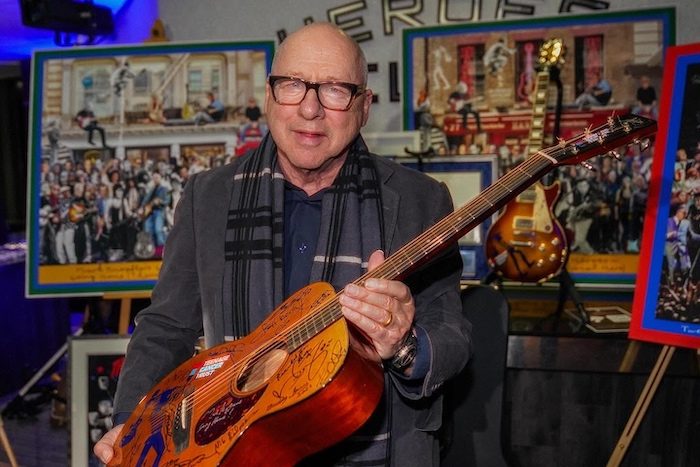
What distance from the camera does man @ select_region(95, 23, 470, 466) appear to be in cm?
137

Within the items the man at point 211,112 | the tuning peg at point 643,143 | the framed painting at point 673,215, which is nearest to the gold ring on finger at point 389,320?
the tuning peg at point 643,143

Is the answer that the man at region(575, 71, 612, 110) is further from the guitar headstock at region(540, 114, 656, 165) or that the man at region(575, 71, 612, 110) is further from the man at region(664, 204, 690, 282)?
the guitar headstock at region(540, 114, 656, 165)

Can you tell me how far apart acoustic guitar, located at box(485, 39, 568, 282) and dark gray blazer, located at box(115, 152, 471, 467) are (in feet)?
2.80

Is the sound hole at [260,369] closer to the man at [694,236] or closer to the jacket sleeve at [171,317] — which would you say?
the jacket sleeve at [171,317]

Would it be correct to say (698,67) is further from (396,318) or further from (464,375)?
(396,318)

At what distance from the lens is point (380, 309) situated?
107cm

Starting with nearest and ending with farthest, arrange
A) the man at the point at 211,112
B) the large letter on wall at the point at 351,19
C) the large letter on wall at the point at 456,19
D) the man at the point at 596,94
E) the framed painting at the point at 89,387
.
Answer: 1. the framed painting at the point at 89,387
2. the man at the point at 211,112
3. the man at the point at 596,94
4. the large letter on wall at the point at 456,19
5. the large letter on wall at the point at 351,19

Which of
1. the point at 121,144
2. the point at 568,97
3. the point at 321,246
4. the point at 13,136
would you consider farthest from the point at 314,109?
the point at 13,136

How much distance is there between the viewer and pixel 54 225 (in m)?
2.56

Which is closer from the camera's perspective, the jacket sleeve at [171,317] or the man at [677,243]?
the jacket sleeve at [171,317]

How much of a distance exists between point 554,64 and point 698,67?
0.58 m

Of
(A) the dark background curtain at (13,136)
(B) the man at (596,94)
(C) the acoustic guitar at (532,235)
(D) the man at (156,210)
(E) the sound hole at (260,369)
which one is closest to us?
(E) the sound hole at (260,369)

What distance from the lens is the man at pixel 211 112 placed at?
270cm

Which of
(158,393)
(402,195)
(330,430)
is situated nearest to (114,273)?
(158,393)
